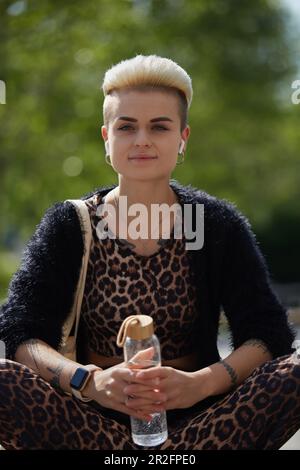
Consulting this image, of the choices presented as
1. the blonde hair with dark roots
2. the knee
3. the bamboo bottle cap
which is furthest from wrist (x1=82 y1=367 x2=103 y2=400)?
the blonde hair with dark roots

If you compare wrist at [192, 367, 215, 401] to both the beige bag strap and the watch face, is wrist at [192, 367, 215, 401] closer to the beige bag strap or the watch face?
the watch face

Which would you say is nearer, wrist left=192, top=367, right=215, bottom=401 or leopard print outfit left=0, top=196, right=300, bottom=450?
leopard print outfit left=0, top=196, right=300, bottom=450

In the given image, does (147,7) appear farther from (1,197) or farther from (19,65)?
(1,197)

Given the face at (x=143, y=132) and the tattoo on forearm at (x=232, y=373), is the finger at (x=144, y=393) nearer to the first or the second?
the tattoo on forearm at (x=232, y=373)

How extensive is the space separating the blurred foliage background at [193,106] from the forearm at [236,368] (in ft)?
33.7

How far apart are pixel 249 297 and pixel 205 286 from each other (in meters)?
0.18

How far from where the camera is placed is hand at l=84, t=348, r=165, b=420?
9.84ft

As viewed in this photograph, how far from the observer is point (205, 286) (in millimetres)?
3480


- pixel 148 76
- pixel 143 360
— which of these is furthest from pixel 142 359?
pixel 148 76

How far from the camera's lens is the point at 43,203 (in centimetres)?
1484

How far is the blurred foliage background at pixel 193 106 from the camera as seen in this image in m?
13.4

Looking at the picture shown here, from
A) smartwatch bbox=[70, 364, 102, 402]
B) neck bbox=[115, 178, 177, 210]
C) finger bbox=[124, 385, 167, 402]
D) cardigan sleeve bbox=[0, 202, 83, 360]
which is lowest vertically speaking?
finger bbox=[124, 385, 167, 402]

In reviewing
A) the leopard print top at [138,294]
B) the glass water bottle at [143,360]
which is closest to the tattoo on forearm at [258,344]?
the leopard print top at [138,294]

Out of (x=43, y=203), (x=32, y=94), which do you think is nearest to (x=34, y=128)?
(x=32, y=94)
